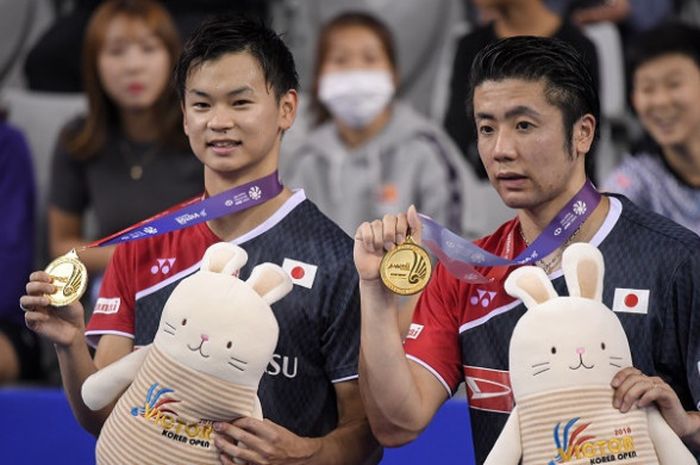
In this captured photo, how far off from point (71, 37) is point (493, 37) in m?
1.74

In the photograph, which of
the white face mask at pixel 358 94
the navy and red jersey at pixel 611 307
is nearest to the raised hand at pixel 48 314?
the navy and red jersey at pixel 611 307

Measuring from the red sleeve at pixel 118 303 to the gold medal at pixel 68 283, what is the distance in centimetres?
26

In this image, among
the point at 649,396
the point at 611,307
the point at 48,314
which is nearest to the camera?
the point at 649,396

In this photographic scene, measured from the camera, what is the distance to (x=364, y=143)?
539cm

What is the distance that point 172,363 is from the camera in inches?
118

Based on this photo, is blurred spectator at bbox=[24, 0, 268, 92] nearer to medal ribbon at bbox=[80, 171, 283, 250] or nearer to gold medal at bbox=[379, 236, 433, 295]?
medal ribbon at bbox=[80, 171, 283, 250]

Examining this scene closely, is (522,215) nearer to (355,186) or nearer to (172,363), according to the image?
(172,363)

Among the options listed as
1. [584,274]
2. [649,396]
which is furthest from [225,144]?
[649,396]

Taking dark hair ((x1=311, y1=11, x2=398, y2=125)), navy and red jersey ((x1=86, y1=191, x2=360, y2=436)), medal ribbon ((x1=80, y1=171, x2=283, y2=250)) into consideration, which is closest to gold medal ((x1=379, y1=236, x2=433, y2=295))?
navy and red jersey ((x1=86, y1=191, x2=360, y2=436))

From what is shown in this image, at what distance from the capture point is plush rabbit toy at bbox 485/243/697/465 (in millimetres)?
2822

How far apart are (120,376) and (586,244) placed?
1028 millimetres

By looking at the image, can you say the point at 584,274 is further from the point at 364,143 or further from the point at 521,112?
the point at 364,143

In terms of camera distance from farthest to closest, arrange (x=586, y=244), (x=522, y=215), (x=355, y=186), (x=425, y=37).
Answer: (x=425, y=37) < (x=355, y=186) < (x=522, y=215) < (x=586, y=244)

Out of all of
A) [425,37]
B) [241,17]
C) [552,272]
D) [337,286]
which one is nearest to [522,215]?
[552,272]
